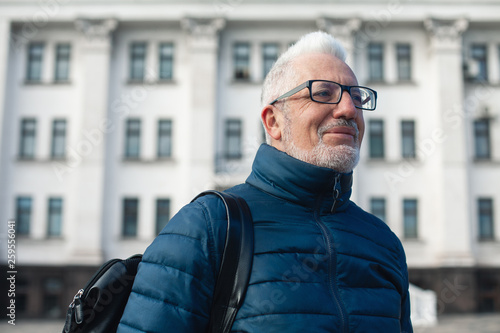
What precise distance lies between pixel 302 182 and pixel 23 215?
69.7 ft

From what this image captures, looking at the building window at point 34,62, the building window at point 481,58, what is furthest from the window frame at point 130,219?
the building window at point 481,58

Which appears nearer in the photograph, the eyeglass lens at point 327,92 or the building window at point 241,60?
the eyeglass lens at point 327,92

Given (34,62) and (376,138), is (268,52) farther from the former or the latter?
(34,62)

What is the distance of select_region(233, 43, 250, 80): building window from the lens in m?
21.9

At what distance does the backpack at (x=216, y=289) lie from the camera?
1.52m

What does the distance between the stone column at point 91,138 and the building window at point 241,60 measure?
5162 mm

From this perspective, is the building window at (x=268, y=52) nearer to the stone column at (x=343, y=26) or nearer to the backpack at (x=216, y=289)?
the stone column at (x=343, y=26)

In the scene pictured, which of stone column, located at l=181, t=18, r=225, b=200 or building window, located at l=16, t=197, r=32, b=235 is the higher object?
stone column, located at l=181, t=18, r=225, b=200

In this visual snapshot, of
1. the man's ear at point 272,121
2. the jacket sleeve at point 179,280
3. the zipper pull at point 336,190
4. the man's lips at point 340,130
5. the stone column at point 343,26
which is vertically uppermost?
the stone column at point 343,26

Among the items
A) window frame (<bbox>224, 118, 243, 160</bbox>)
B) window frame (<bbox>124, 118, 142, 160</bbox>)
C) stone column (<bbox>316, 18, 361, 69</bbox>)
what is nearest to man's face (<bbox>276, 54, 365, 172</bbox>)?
window frame (<bbox>224, 118, 243, 160</bbox>)

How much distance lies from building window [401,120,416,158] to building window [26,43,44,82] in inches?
609

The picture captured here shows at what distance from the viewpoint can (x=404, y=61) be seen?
874 inches

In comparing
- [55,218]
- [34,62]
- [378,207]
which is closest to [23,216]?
[55,218]

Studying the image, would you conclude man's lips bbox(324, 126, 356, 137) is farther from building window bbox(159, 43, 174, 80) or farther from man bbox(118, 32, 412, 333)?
building window bbox(159, 43, 174, 80)
